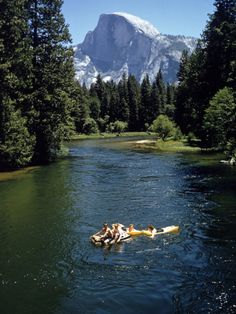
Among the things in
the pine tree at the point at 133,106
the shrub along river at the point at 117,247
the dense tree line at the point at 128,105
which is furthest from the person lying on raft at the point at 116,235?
the pine tree at the point at 133,106

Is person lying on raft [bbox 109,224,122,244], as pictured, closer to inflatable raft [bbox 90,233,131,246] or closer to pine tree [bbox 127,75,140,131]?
inflatable raft [bbox 90,233,131,246]

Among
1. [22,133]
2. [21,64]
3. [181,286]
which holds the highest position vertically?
[21,64]

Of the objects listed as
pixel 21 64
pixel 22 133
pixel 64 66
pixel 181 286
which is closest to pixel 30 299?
pixel 181 286

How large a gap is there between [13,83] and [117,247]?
1383 inches

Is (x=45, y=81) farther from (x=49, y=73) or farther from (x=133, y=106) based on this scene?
(x=133, y=106)

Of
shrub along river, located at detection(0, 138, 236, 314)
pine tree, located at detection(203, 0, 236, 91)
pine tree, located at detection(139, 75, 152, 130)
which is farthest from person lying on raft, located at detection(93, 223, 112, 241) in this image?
pine tree, located at detection(139, 75, 152, 130)

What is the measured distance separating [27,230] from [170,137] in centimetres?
7696

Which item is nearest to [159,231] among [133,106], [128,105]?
[133,106]

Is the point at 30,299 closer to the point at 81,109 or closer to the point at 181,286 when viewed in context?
the point at 181,286

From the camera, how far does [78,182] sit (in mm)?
47156

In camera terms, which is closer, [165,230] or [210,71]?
[165,230]

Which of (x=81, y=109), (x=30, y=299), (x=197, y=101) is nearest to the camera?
(x=30, y=299)

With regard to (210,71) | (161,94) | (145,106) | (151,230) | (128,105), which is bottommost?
(151,230)

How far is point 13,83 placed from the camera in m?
55.2
